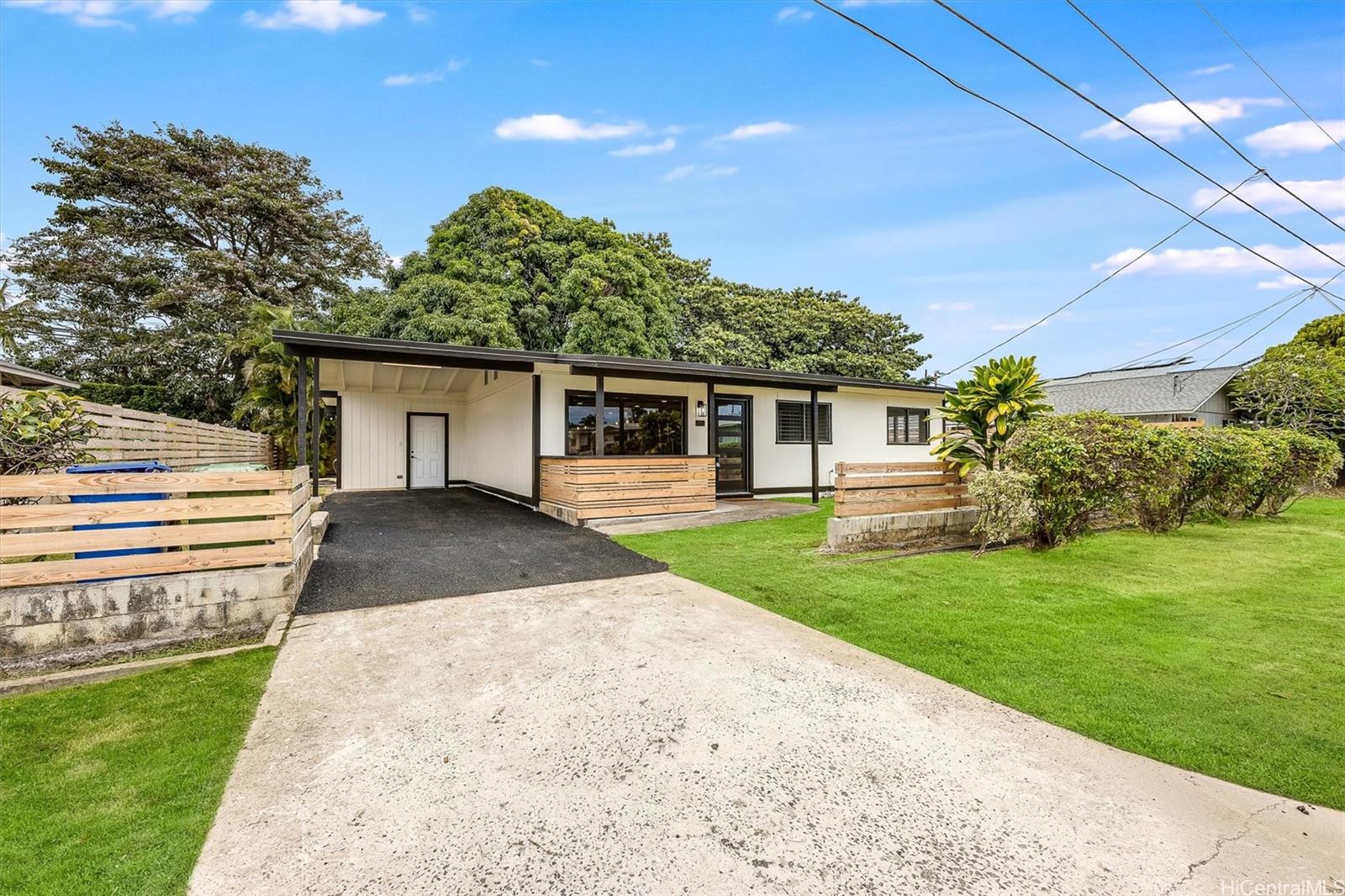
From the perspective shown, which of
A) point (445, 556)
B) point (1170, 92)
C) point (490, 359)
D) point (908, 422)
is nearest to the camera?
point (1170, 92)

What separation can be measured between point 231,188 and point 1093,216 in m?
25.8

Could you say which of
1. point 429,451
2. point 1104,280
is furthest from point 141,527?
point 1104,280

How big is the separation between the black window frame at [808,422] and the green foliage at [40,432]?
10.5 metres

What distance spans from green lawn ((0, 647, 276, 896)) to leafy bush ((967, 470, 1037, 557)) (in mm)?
6529

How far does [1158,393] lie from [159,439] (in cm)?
2626

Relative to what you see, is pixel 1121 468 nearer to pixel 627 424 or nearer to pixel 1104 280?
pixel 627 424

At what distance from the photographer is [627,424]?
35.5ft

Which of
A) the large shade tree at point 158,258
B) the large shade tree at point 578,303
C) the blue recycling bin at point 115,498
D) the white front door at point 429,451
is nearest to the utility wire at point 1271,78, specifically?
the blue recycling bin at point 115,498

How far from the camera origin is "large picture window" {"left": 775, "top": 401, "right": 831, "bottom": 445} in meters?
12.4

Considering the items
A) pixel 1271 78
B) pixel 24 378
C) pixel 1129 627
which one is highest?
pixel 1271 78

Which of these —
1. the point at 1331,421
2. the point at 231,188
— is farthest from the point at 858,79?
the point at 231,188
